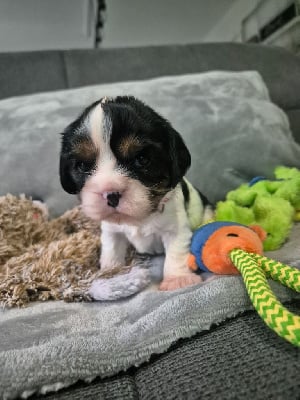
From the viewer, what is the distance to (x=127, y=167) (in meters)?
1.08

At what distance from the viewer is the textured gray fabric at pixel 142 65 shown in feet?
7.32

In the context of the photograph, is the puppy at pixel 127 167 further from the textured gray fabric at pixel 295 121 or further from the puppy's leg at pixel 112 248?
the textured gray fabric at pixel 295 121

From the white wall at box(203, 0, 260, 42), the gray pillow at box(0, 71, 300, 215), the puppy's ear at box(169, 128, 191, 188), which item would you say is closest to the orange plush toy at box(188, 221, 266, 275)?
the puppy's ear at box(169, 128, 191, 188)

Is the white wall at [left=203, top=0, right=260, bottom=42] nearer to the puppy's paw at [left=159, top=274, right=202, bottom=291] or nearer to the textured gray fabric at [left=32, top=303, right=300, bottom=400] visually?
the puppy's paw at [left=159, top=274, right=202, bottom=291]

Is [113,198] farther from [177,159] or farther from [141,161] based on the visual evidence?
[177,159]

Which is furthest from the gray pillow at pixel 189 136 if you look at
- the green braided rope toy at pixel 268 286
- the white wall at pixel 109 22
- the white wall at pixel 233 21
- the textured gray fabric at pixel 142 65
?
the white wall at pixel 109 22

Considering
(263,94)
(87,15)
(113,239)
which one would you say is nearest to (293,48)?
(263,94)

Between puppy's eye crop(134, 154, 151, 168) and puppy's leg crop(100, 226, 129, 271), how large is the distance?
37 cm

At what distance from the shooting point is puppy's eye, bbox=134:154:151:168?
1.08 metres

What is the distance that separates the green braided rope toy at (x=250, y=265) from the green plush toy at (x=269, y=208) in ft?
0.34

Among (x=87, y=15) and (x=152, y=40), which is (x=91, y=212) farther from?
(x=152, y=40)

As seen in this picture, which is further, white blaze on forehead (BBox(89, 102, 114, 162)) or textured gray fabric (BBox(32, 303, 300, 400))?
white blaze on forehead (BBox(89, 102, 114, 162))

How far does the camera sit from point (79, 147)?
109 cm

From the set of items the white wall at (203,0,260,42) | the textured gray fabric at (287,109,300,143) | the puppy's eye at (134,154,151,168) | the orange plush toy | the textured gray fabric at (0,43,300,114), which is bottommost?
the orange plush toy
